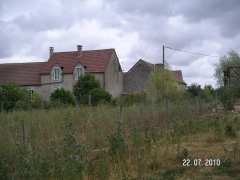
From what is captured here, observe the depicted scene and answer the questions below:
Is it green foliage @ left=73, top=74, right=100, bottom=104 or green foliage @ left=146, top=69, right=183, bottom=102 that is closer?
green foliage @ left=73, top=74, right=100, bottom=104

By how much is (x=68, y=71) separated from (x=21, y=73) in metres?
7.01

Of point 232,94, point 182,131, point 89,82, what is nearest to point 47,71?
point 89,82

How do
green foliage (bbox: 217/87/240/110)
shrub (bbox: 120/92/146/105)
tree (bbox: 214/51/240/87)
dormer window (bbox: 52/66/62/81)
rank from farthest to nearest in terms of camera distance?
tree (bbox: 214/51/240/87), dormer window (bbox: 52/66/62/81), shrub (bbox: 120/92/146/105), green foliage (bbox: 217/87/240/110)

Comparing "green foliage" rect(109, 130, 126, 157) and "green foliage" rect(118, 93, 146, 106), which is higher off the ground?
"green foliage" rect(118, 93, 146, 106)

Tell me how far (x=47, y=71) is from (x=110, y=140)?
45.4 metres

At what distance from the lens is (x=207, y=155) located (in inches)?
345

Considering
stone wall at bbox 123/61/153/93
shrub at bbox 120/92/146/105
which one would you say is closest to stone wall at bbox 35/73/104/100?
stone wall at bbox 123/61/153/93
